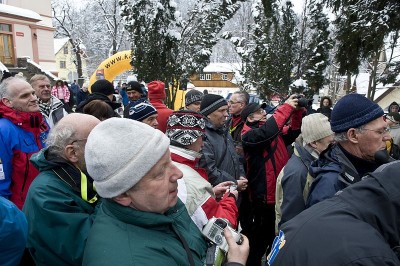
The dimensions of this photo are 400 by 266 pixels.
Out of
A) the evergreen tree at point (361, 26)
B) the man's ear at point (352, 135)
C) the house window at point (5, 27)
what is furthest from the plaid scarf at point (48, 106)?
the house window at point (5, 27)

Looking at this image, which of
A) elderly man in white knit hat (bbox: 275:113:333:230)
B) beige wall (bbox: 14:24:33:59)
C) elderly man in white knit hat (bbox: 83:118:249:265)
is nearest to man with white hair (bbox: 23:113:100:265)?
elderly man in white knit hat (bbox: 83:118:249:265)

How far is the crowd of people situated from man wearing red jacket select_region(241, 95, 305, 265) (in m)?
0.48

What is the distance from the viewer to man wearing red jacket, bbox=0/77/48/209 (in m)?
3.08

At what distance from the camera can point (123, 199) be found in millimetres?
1459

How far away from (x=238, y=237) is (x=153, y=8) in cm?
911

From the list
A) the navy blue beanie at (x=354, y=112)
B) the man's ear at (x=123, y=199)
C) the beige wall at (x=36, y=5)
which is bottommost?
the man's ear at (x=123, y=199)

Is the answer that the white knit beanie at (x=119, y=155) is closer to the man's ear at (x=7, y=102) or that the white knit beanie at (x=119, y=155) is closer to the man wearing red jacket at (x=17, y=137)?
the man wearing red jacket at (x=17, y=137)

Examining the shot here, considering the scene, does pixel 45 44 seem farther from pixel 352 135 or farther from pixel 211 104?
pixel 352 135

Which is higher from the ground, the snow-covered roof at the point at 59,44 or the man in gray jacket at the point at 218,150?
the snow-covered roof at the point at 59,44

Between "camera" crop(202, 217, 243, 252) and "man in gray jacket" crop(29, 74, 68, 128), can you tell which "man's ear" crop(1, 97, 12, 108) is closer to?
"man in gray jacket" crop(29, 74, 68, 128)

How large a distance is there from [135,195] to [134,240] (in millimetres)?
208

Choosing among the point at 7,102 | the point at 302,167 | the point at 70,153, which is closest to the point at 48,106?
the point at 7,102

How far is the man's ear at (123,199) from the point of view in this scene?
1454mm

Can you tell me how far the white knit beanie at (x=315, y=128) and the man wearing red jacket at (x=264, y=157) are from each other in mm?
677
